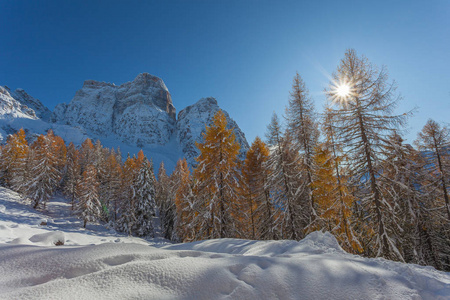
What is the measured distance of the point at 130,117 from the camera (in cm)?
13162

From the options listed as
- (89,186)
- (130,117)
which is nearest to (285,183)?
(89,186)

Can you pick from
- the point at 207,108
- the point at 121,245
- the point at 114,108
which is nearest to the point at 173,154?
the point at 207,108

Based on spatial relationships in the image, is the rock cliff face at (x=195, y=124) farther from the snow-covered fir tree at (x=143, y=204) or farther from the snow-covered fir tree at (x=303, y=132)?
the snow-covered fir tree at (x=303, y=132)

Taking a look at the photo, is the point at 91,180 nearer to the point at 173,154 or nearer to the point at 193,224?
the point at 193,224

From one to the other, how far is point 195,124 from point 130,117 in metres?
45.5

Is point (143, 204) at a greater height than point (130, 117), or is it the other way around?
point (130, 117)

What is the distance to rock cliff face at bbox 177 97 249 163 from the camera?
119438mm

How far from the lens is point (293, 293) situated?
1.77 metres

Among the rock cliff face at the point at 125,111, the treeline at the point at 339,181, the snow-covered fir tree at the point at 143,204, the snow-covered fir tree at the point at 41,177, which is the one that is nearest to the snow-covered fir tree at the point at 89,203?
the snow-covered fir tree at the point at 41,177

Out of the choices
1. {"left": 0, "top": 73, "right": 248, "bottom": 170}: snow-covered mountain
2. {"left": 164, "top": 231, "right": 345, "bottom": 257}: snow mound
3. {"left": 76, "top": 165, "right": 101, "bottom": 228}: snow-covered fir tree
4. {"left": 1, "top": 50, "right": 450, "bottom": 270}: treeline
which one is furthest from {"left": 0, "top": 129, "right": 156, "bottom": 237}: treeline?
{"left": 0, "top": 73, "right": 248, "bottom": 170}: snow-covered mountain

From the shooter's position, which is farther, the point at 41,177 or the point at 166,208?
the point at 166,208

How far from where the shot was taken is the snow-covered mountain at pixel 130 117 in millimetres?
108325

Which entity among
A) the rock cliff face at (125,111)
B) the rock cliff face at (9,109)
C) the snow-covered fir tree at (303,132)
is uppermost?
the rock cliff face at (125,111)

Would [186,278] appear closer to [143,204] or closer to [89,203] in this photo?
[143,204]
